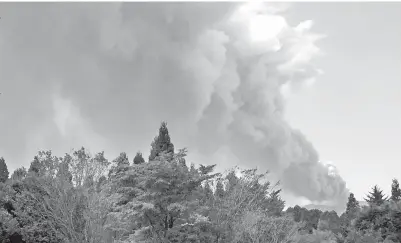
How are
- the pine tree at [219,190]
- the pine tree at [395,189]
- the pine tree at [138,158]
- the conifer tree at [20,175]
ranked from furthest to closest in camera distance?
1. the pine tree at [395,189]
2. the pine tree at [138,158]
3. the conifer tree at [20,175]
4. the pine tree at [219,190]

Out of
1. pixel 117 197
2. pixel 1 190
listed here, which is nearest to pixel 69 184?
pixel 117 197

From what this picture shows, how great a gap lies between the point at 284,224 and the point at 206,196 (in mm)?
9012

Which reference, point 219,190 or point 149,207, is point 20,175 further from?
point 149,207

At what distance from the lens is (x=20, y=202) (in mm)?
27172

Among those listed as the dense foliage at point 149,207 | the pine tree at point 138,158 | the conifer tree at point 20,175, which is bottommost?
the dense foliage at point 149,207

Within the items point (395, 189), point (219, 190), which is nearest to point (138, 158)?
point (219, 190)

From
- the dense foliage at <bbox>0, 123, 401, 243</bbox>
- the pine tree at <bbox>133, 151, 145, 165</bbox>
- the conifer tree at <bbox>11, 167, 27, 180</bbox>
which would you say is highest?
the pine tree at <bbox>133, 151, 145, 165</bbox>

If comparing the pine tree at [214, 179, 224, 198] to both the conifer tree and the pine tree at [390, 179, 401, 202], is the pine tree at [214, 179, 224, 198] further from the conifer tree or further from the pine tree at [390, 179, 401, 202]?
the pine tree at [390, 179, 401, 202]

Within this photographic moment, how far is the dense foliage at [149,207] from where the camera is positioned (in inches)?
752

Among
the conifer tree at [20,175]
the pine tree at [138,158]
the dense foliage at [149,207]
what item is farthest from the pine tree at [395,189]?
the conifer tree at [20,175]

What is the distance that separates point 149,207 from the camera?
707 inches

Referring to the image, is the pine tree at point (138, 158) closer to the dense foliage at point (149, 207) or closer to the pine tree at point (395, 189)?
the dense foliage at point (149, 207)

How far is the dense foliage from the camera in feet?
62.7

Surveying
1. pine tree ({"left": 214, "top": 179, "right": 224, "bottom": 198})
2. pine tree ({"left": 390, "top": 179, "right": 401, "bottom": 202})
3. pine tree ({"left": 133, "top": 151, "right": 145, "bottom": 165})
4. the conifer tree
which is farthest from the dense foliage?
pine tree ({"left": 390, "top": 179, "right": 401, "bottom": 202})
